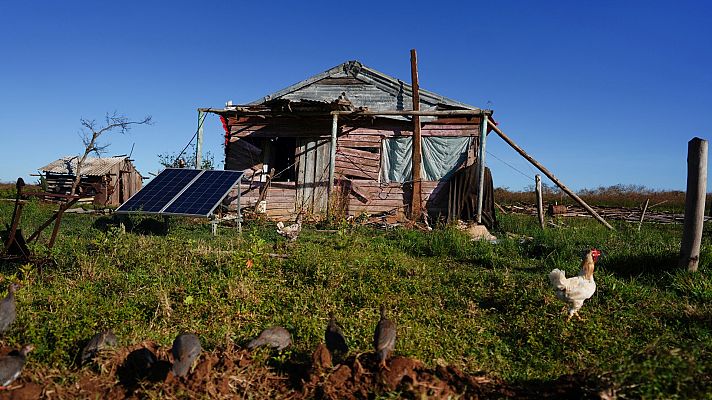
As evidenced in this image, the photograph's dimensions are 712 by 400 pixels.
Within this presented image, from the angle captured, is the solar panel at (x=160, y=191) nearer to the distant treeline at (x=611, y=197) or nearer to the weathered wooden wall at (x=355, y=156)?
the weathered wooden wall at (x=355, y=156)

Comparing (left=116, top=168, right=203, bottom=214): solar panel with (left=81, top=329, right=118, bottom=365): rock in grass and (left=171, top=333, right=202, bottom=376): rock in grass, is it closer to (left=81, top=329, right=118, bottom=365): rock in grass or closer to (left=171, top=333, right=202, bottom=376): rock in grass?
(left=81, top=329, right=118, bottom=365): rock in grass

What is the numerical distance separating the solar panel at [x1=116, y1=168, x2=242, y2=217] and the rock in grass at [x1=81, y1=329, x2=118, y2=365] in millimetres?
4491

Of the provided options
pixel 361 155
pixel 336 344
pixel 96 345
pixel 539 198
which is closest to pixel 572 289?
pixel 336 344

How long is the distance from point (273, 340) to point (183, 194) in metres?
6.16

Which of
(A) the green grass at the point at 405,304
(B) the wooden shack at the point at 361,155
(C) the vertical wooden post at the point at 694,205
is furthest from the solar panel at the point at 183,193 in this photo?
(C) the vertical wooden post at the point at 694,205

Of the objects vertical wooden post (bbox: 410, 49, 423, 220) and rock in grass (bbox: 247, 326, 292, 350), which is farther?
vertical wooden post (bbox: 410, 49, 423, 220)

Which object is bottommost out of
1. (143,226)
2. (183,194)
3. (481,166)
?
(143,226)

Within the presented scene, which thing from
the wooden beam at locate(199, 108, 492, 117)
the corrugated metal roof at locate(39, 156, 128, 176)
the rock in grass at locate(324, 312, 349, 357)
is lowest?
the rock in grass at locate(324, 312, 349, 357)

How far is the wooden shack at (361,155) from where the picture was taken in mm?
13555

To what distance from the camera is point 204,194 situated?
9.56 m

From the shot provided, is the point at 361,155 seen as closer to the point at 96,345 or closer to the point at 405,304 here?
the point at 405,304

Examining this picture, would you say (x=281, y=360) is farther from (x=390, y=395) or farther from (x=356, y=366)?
(x=390, y=395)

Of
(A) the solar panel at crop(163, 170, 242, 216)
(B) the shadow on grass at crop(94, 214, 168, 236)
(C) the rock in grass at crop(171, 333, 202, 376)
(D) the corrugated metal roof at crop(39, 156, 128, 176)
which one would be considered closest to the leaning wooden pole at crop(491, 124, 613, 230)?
(A) the solar panel at crop(163, 170, 242, 216)

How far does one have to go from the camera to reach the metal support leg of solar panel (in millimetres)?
8812
